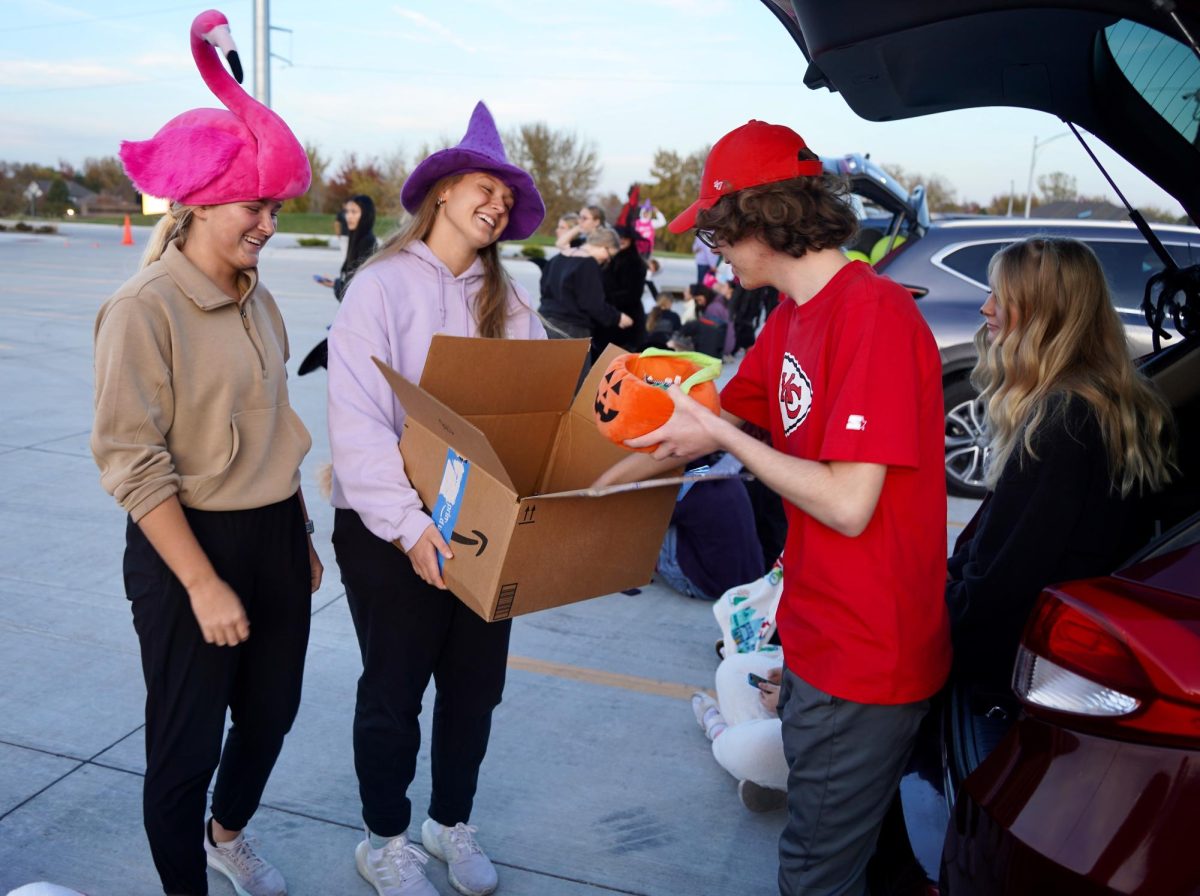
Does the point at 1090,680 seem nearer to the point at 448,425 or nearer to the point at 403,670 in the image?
the point at 448,425

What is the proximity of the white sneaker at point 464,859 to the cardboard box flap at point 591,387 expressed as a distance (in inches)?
46.2

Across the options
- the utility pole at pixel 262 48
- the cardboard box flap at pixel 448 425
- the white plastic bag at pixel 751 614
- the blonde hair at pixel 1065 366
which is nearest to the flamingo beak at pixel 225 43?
the cardboard box flap at pixel 448 425

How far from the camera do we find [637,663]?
4.11 meters

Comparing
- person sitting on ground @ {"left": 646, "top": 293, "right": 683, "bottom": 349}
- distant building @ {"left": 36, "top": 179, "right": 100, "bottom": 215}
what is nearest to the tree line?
distant building @ {"left": 36, "top": 179, "right": 100, "bottom": 215}

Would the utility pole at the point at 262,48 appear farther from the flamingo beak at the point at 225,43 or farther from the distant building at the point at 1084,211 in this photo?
the flamingo beak at the point at 225,43

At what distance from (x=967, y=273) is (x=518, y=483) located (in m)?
5.16

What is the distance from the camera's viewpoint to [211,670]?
2.22m

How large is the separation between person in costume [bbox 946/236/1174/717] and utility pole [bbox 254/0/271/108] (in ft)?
78.9

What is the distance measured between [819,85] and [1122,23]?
2.19 feet

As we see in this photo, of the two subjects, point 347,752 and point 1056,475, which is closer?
point 1056,475

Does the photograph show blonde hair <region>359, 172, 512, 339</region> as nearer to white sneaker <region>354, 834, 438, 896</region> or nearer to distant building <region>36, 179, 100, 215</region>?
white sneaker <region>354, 834, 438, 896</region>

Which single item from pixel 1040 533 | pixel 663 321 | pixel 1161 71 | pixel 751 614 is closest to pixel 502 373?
pixel 1040 533

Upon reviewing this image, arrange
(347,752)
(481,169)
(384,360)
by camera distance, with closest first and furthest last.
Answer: (384,360) < (481,169) < (347,752)

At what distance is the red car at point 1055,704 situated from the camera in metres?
1.35
